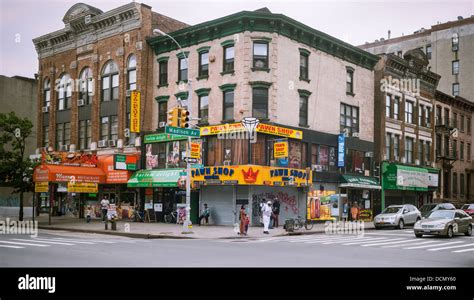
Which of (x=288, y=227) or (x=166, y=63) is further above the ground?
(x=166, y=63)

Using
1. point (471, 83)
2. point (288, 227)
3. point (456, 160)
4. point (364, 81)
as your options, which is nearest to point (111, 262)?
point (288, 227)

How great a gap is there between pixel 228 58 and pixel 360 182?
14.0 meters

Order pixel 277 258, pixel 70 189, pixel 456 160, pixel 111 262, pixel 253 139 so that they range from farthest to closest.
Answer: pixel 456 160 → pixel 70 189 → pixel 253 139 → pixel 277 258 → pixel 111 262

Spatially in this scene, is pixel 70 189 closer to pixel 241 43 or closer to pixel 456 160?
pixel 241 43

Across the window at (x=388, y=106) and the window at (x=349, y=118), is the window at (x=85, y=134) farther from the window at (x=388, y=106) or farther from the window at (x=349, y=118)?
the window at (x=388, y=106)

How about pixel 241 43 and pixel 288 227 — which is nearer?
pixel 288 227

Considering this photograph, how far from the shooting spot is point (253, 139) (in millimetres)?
31562

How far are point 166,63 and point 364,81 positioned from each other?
1586cm

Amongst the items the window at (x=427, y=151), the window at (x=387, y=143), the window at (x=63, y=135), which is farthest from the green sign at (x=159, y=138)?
the window at (x=427, y=151)

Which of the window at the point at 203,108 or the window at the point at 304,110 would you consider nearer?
the window at the point at 203,108

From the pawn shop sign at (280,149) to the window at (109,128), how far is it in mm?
14060

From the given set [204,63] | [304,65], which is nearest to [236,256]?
[204,63]

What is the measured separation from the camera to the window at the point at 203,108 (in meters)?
34.9

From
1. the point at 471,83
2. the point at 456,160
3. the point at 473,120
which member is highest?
the point at 471,83
